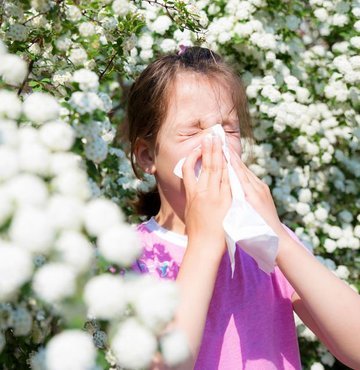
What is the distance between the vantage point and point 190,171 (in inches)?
63.9

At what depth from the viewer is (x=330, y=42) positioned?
11.9 feet

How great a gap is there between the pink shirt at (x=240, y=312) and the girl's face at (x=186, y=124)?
0.43ft

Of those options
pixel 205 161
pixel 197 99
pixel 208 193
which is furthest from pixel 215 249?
pixel 197 99

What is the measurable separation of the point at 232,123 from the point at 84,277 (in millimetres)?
928

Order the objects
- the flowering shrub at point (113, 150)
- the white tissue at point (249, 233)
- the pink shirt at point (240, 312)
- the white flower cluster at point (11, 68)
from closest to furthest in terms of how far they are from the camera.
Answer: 1. the flowering shrub at point (113, 150)
2. the white flower cluster at point (11, 68)
3. the white tissue at point (249, 233)
4. the pink shirt at point (240, 312)

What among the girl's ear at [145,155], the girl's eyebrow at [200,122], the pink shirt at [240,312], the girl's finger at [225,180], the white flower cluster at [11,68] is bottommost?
the pink shirt at [240,312]

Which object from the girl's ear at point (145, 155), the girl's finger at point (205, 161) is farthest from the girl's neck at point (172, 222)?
the girl's finger at point (205, 161)

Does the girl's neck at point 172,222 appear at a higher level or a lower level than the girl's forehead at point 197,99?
lower

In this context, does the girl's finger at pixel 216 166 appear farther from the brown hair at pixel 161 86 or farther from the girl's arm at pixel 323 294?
the brown hair at pixel 161 86

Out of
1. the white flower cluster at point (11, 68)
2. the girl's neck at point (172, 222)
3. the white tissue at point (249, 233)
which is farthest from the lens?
the girl's neck at point (172, 222)

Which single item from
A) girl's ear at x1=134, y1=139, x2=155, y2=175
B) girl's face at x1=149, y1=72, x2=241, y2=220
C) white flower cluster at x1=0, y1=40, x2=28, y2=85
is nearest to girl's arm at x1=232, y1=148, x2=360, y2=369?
girl's face at x1=149, y1=72, x2=241, y2=220

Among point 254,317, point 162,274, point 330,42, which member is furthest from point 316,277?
point 330,42

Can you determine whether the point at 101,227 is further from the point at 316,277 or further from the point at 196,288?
the point at 316,277

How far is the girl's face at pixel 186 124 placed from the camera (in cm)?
174
